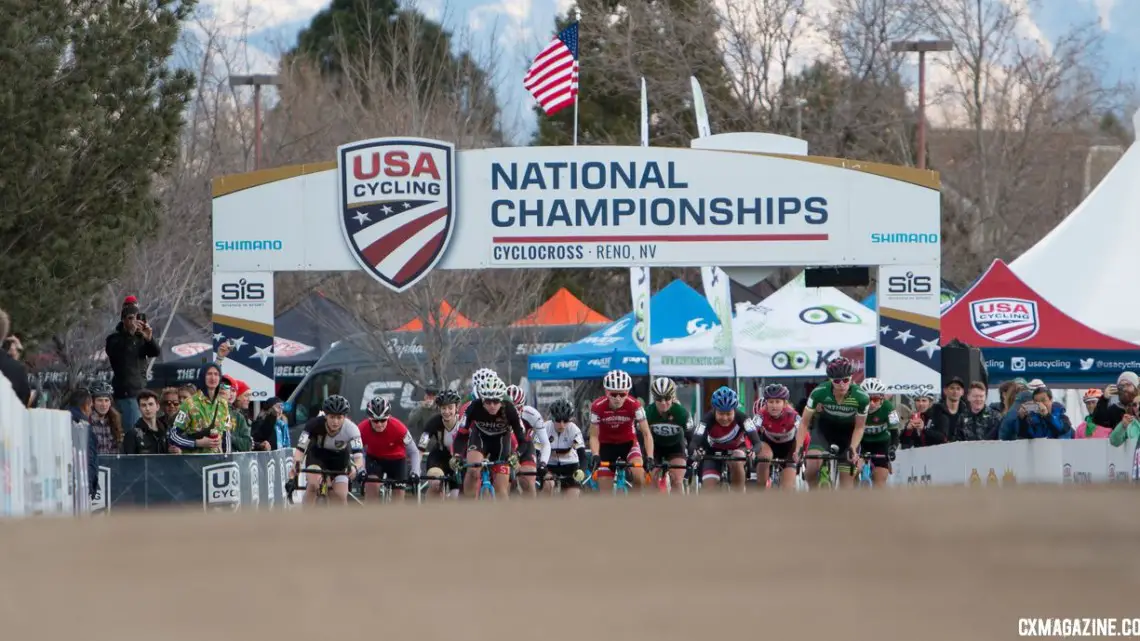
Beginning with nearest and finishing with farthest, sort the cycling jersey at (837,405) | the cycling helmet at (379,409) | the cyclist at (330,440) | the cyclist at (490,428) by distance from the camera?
the cyclist at (330,440), the cyclist at (490,428), the cycling helmet at (379,409), the cycling jersey at (837,405)

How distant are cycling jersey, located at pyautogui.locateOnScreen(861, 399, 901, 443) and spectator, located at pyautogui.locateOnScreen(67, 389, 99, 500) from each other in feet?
26.5

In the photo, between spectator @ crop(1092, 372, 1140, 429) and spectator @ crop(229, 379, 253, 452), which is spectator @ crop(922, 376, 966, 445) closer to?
spectator @ crop(1092, 372, 1140, 429)

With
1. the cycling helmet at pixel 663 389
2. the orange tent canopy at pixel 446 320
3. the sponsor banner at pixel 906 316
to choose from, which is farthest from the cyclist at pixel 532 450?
the orange tent canopy at pixel 446 320

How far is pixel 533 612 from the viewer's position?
14.5ft

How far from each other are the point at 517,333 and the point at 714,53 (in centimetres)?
1398

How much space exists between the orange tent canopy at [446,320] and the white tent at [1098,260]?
32.3 ft

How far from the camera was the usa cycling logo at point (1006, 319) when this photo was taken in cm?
2177

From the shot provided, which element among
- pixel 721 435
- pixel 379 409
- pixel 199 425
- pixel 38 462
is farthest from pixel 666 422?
pixel 38 462

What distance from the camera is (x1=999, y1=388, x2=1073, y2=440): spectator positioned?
15266 mm

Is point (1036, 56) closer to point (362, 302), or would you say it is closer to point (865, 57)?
point (865, 57)

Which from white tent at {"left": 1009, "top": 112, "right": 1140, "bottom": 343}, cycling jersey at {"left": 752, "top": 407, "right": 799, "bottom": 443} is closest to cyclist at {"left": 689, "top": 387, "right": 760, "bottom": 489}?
cycling jersey at {"left": 752, "top": 407, "right": 799, "bottom": 443}

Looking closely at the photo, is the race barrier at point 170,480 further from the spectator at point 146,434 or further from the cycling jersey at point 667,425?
the cycling jersey at point 667,425

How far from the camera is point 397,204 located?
61.2 ft

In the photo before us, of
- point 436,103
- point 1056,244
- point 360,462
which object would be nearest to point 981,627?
point 360,462
